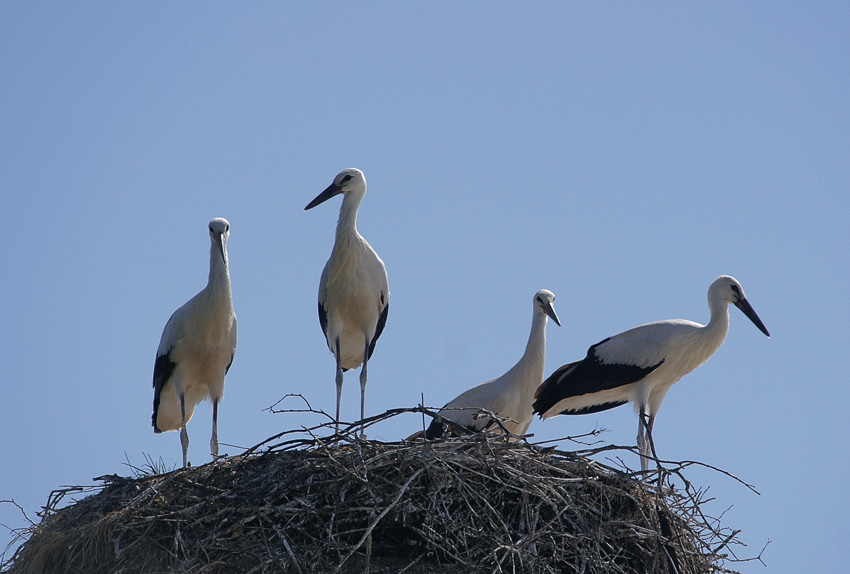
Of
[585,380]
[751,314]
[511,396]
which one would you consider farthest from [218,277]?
[751,314]

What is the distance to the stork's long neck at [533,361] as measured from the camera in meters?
9.21

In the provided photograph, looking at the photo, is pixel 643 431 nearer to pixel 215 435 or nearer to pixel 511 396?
pixel 511 396

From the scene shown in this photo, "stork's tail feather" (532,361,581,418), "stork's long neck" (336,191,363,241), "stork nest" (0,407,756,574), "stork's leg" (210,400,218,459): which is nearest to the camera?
"stork nest" (0,407,756,574)

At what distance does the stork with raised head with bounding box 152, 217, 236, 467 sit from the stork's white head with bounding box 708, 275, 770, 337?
3.78m

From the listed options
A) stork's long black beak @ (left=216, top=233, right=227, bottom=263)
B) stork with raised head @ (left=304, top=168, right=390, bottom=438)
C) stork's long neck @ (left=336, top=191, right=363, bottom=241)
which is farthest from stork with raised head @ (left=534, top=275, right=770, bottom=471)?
stork's long black beak @ (left=216, top=233, right=227, bottom=263)

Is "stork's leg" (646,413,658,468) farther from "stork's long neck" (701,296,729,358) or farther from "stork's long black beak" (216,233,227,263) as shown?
"stork's long black beak" (216,233,227,263)

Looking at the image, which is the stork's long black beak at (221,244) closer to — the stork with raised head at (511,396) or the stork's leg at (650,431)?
the stork with raised head at (511,396)

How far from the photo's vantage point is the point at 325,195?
8.91 m

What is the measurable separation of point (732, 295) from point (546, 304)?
1.48m

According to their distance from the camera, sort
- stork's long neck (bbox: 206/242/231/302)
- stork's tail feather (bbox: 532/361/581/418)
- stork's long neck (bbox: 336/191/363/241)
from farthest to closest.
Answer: stork's tail feather (bbox: 532/361/581/418) → stork's long neck (bbox: 336/191/363/241) → stork's long neck (bbox: 206/242/231/302)

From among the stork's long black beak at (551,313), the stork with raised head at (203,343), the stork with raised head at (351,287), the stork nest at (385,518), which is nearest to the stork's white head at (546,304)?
the stork's long black beak at (551,313)

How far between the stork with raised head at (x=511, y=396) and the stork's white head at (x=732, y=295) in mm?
1390

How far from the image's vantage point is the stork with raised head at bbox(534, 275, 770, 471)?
29.3 feet

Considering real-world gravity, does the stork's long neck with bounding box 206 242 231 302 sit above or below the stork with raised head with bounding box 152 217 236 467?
above
